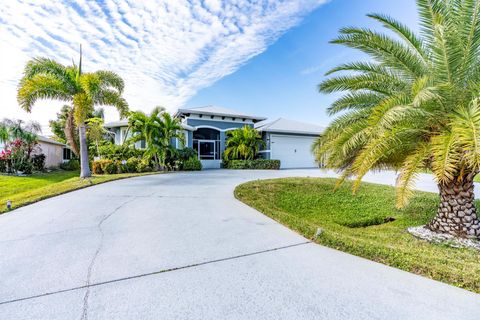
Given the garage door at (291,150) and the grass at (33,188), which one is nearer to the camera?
the grass at (33,188)

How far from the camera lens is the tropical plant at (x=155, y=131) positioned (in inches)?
614

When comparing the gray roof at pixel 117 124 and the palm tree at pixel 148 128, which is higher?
the gray roof at pixel 117 124

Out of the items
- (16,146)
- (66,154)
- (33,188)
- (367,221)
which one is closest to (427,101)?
(367,221)

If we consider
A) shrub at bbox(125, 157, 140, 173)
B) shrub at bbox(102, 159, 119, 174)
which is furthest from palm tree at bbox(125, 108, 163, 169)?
shrub at bbox(102, 159, 119, 174)

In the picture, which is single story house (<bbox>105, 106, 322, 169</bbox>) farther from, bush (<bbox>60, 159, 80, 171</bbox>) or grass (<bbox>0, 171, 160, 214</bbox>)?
grass (<bbox>0, 171, 160, 214</bbox>)

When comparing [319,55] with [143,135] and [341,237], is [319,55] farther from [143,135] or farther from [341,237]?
[341,237]

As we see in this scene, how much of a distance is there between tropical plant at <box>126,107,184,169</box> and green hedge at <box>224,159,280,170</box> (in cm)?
557

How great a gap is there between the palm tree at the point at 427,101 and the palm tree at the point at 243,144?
537 inches

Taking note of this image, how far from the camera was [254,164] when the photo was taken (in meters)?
20.2

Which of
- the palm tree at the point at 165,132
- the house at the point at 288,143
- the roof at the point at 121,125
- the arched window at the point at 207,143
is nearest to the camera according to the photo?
the palm tree at the point at 165,132

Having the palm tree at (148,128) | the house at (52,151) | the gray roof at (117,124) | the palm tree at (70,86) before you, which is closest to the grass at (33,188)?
the palm tree at (70,86)

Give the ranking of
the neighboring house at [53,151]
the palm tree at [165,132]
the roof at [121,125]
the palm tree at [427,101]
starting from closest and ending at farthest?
the palm tree at [427,101] → the palm tree at [165,132] → the roof at [121,125] → the neighboring house at [53,151]

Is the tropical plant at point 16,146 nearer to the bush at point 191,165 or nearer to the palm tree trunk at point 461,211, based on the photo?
the bush at point 191,165

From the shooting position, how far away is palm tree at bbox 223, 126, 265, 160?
19.5m
